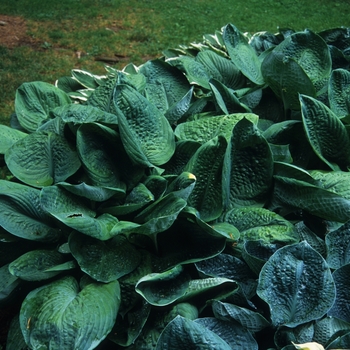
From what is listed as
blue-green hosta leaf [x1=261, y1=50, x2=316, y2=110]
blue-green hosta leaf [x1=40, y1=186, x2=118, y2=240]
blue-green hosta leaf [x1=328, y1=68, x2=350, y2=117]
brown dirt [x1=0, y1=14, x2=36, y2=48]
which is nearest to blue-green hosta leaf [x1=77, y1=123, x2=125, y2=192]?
blue-green hosta leaf [x1=40, y1=186, x2=118, y2=240]

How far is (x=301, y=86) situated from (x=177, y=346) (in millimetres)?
1365

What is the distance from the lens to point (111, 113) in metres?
2.04

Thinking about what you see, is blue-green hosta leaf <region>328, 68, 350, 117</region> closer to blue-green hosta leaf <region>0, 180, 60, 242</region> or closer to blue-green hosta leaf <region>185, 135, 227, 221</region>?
blue-green hosta leaf <region>185, 135, 227, 221</region>

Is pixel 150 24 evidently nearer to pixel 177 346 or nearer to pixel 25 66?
pixel 25 66

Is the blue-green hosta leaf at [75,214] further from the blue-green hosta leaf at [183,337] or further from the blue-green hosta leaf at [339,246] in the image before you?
the blue-green hosta leaf at [339,246]

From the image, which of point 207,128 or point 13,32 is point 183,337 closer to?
point 207,128

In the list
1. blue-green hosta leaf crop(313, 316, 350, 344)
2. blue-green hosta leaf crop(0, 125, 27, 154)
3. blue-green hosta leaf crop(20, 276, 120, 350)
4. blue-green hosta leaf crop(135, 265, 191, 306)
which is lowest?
blue-green hosta leaf crop(313, 316, 350, 344)

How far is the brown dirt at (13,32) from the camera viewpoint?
6.54 meters

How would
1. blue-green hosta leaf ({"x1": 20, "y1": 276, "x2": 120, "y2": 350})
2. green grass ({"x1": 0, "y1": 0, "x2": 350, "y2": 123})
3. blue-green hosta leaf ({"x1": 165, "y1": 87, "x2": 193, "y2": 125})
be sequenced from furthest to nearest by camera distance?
green grass ({"x1": 0, "y1": 0, "x2": 350, "y2": 123}), blue-green hosta leaf ({"x1": 165, "y1": 87, "x2": 193, "y2": 125}), blue-green hosta leaf ({"x1": 20, "y1": 276, "x2": 120, "y2": 350})

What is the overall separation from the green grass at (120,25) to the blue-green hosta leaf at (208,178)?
3.23 metres

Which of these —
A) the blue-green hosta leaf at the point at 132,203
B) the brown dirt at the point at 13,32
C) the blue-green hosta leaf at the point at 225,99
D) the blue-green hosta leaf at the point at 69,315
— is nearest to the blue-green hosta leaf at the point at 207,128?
the blue-green hosta leaf at the point at 225,99

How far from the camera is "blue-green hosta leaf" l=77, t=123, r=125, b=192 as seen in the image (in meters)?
1.78

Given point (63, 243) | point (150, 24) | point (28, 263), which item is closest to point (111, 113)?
point (63, 243)

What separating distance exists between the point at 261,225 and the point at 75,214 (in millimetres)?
642
